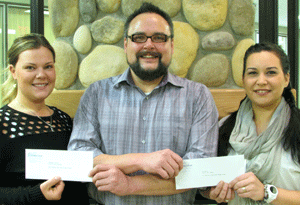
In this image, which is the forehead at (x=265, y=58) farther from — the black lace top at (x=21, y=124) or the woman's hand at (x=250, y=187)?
the black lace top at (x=21, y=124)

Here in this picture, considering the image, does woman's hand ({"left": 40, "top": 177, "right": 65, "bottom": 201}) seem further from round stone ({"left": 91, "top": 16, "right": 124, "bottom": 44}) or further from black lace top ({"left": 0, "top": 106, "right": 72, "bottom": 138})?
round stone ({"left": 91, "top": 16, "right": 124, "bottom": 44})

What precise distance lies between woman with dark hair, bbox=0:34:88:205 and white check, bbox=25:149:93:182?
42 mm

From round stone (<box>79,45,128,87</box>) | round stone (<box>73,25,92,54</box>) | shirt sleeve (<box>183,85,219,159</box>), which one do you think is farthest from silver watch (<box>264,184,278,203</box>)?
round stone (<box>73,25,92,54</box>)

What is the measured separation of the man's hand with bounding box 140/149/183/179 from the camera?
104 centimetres

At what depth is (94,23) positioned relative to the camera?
5.51 feet

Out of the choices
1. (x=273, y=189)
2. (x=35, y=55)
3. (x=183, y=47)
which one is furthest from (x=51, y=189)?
(x=183, y=47)

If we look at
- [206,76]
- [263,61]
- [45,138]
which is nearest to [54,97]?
[45,138]

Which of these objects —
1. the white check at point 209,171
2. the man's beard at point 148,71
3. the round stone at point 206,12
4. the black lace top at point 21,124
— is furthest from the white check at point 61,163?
the round stone at point 206,12

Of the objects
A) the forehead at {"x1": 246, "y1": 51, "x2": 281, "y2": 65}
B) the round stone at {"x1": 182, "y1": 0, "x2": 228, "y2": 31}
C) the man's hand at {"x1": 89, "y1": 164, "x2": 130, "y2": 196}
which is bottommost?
the man's hand at {"x1": 89, "y1": 164, "x2": 130, "y2": 196}

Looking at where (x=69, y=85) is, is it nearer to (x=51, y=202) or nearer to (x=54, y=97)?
(x=54, y=97)

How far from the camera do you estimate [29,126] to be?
3.78 ft

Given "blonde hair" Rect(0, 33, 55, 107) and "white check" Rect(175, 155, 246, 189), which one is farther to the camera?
"blonde hair" Rect(0, 33, 55, 107)

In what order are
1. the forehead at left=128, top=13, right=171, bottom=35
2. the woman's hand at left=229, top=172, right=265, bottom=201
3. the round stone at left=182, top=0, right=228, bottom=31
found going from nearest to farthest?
1. the woman's hand at left=229, top=172, right=265, bottom=201
2. the forehead at left=128, top=13, right=171, bottom=35
3. the round stone at left=182, top=0, right=228, bottom=31

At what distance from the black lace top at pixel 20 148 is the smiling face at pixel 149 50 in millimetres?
531
